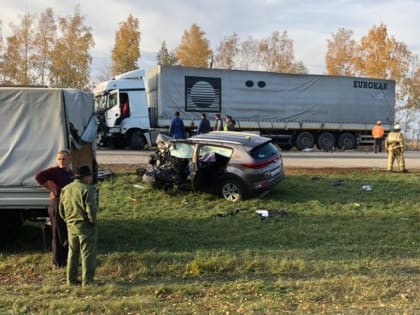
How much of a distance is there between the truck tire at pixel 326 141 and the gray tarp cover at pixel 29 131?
913 inches

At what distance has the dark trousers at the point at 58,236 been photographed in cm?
693

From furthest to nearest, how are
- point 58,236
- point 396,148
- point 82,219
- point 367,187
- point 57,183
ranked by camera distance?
point 396,148 < point 367,187 < point 58,236 < point 57,183 < point 82,219

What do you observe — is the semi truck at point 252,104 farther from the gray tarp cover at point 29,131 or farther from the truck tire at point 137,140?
the gray tarp cover at point 29,131

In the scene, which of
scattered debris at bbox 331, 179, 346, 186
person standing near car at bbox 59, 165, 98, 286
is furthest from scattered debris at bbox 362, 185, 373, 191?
person standing near car at bbox 59, 165, 98, 286

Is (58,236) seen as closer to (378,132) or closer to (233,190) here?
(233,190)

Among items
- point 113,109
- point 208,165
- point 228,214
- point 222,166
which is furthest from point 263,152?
point 113,109

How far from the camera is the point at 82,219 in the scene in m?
6.22

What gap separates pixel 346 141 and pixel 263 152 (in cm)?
1906

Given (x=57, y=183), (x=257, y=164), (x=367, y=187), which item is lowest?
(x=367, y=187)

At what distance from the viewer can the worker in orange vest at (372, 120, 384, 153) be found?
28.1 metres

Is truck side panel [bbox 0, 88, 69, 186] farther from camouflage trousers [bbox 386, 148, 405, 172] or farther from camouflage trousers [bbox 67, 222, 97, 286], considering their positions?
camouflage trousers [bbox 386, 148, 405, 172]

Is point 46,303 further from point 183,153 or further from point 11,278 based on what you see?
point 183,153

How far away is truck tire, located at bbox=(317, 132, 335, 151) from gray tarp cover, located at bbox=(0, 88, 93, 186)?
2319 cm

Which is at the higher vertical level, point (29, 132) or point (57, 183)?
point (29, 132)
